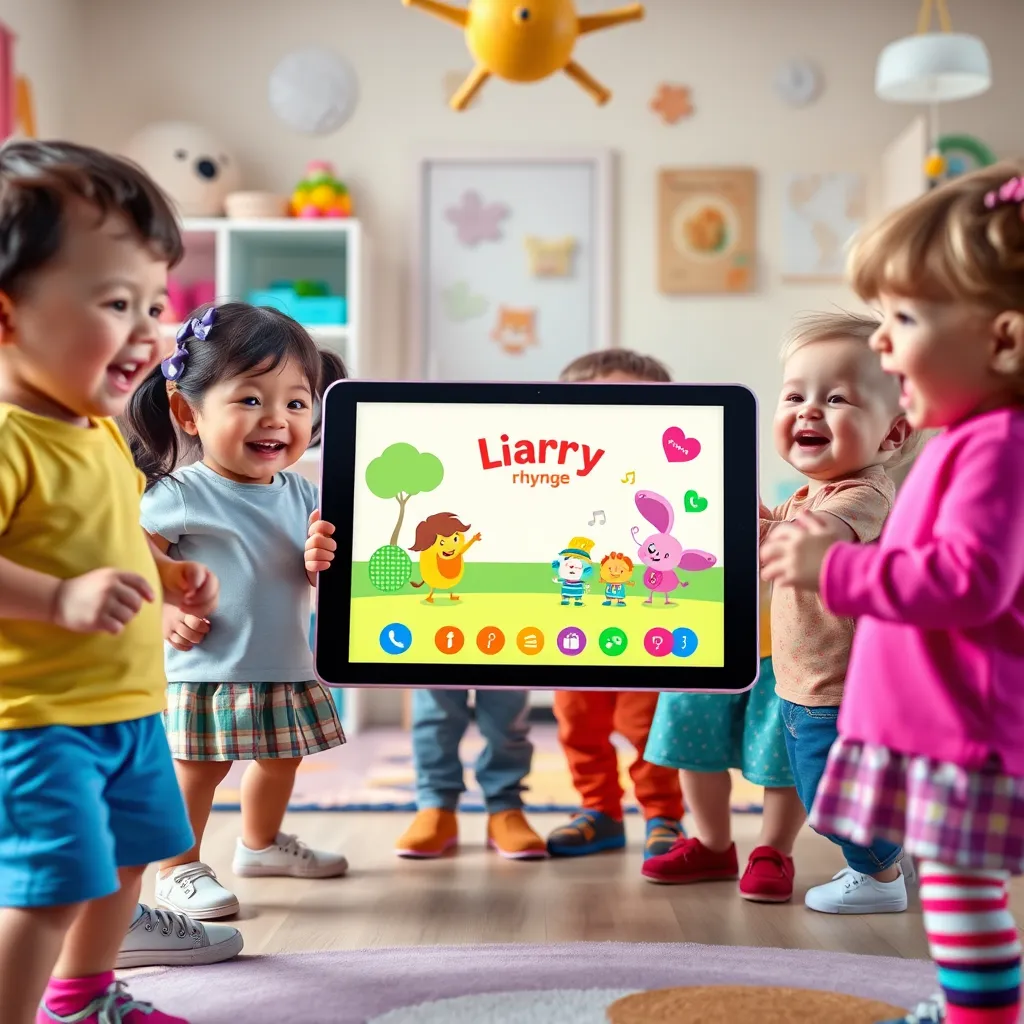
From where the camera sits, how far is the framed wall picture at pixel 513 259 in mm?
3463

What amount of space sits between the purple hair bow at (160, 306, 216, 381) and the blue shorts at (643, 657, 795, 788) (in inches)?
29.4

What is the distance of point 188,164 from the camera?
10.7ft

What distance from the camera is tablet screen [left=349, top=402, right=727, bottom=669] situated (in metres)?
1.26

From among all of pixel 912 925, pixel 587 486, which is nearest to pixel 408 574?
pixel 587 486

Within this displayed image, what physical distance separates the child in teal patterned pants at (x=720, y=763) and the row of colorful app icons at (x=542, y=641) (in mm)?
334

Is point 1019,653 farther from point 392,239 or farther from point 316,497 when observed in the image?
point 392,239

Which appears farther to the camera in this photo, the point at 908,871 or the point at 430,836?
the point at 430,836

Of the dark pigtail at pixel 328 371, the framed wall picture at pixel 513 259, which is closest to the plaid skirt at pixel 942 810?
the dark pigtail at pixel 328 371

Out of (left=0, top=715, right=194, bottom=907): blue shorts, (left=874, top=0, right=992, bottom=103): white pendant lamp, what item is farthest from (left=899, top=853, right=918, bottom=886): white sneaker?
(left=874, top=0, right=992, bottom=103): white pendant lamp

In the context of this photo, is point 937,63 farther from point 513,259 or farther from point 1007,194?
point 1007,194

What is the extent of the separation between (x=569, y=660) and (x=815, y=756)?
0.33 metres

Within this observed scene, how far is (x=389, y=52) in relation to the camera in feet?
11.4

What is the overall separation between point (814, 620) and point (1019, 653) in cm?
53

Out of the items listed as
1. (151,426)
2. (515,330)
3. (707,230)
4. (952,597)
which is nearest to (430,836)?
(151,426)
